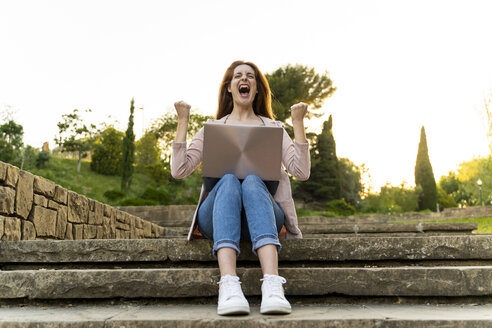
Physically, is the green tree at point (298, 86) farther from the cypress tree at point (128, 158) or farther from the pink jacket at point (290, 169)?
the pink jacket at point (290, 169)

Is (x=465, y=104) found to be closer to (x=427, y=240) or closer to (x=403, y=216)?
(x=403, y=216)

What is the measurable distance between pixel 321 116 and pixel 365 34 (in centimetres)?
914

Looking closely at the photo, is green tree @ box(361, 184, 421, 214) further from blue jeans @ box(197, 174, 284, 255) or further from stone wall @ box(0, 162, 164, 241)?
blue jeans @ box(197, 174, 284, 255)

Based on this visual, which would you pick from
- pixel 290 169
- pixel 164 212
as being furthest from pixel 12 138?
pixel 290 169

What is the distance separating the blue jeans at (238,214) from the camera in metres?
1.67

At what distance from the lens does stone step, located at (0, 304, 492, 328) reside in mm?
1344

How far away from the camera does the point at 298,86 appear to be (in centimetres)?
1858

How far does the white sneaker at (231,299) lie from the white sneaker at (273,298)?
7cm

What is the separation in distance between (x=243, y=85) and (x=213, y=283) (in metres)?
1.21

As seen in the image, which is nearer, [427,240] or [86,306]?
[86,306]

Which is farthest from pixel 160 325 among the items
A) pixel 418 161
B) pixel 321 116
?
pixel 418 161

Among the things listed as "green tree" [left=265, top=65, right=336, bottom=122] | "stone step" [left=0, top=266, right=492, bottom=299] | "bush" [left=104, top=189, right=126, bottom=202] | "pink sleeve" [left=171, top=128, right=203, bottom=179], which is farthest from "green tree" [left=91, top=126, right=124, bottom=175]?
"stone step" [left=0, top=266, right=492, bottom=299]

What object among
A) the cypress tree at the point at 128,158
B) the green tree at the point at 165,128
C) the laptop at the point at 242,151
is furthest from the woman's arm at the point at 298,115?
the green tree at the point at 165,128

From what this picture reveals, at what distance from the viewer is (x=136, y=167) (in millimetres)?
21438
